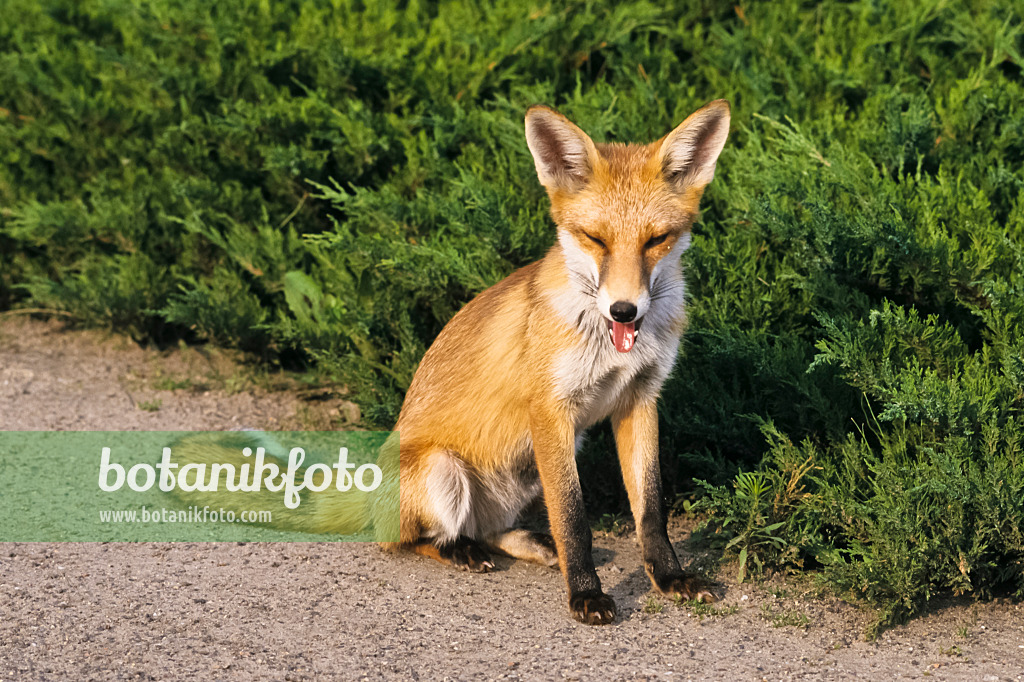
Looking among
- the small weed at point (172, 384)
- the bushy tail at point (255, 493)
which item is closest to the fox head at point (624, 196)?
the bushy tail at point (255, 493)

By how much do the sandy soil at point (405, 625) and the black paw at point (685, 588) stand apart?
0.06m

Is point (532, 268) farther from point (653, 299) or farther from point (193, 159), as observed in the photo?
point (193, 159)

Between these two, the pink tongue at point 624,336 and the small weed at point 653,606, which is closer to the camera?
the pink tongue at point 624,336

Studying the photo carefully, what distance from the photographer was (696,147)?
12.4 ft

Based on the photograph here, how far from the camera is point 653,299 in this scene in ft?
12.5

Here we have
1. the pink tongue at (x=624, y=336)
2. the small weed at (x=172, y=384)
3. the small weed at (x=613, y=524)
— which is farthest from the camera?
the small weed at (x=172, y=384)

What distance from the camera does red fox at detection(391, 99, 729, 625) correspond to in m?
3.63

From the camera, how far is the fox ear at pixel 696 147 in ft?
12.1

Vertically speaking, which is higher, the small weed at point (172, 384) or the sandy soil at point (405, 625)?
the sandy soil at point (405, 625)

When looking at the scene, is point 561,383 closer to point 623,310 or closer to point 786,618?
point 623,310

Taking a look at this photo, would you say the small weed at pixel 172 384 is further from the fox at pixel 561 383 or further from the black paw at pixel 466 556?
the black paw at pixel 466 556

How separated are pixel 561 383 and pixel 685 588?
938mm

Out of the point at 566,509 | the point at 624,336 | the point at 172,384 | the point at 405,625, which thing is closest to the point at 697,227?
the point at 624,336

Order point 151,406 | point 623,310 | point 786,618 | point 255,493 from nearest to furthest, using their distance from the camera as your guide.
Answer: point 623,310 → point 786,618 → point 255,493 → point 151,406
